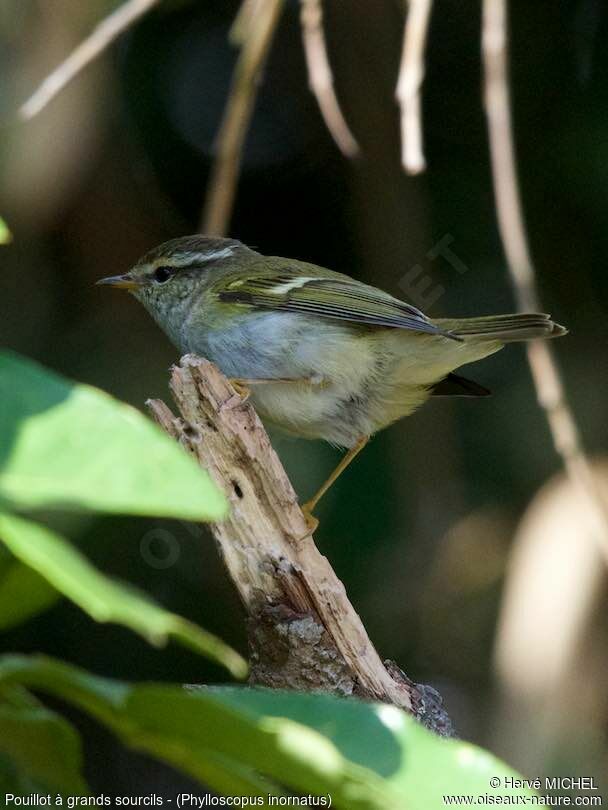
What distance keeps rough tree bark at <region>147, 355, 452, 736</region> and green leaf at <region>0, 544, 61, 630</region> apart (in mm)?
1468

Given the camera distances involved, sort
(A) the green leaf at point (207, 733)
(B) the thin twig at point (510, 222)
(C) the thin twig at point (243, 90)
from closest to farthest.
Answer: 1. (A) the green leaf at point (207, 733)
2. (B) the thin twig at point (510, 222)
3. (C) the thin twig at point (243, 90)

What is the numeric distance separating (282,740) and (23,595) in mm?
365

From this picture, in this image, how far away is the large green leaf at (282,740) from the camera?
0.86 metres

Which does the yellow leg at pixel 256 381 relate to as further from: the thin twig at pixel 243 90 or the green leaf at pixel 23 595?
the green leaf at pixel 23 595

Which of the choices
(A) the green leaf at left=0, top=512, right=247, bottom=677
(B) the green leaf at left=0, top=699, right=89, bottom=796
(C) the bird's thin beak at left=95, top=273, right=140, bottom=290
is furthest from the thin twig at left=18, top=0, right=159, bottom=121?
(A) the green leaf at left=0, top=512, right=247, bottom=677

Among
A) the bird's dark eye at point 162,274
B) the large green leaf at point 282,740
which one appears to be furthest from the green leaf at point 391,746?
the bird's dark eye at point 162,274

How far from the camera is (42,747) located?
3.28ft

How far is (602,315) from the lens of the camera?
5711 mm

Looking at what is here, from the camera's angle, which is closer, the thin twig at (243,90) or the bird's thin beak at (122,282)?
the thin twig at (243,90)

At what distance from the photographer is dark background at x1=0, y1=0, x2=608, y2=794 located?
5359 millimetres

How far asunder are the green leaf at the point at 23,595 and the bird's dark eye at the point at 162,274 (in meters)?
3.52

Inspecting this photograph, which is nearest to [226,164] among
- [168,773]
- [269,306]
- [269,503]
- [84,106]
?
[269,306]

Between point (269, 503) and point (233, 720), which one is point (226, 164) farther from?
point (233, 720)

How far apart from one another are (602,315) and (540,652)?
2096mm
